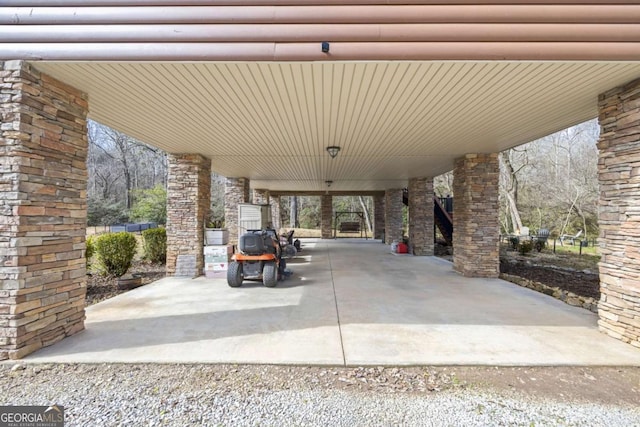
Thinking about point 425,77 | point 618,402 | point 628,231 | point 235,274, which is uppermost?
point 425,77

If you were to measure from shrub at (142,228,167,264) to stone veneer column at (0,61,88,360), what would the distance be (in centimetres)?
468

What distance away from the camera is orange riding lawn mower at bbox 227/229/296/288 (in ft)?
17.4

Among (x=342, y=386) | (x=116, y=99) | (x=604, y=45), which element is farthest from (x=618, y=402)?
(x=116, y=99)

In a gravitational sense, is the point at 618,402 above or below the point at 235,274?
below

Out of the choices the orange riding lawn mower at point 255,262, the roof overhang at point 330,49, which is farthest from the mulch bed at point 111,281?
the roof overhang at point 330,49

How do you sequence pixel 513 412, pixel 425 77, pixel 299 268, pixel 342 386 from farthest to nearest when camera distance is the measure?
1. pixel 299 268
2. pixel 425 77
3. pixel 342 386
4. pixel 513 412

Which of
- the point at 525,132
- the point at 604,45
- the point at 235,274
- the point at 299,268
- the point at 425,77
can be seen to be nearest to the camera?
the point at 604,45

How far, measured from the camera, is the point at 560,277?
6770mm

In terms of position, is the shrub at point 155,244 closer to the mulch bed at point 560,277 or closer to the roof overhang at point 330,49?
the roof overhang at point 330,49

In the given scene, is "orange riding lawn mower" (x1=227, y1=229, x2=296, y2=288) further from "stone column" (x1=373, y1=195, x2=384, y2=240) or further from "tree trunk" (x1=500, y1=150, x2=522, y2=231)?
"tree trunk" (x1=500, y1=150, x2=522, y2=231)

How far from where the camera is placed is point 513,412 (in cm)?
201

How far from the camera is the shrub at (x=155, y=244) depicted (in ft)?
25.0

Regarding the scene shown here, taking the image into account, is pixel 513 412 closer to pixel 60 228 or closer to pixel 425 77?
pixel 425 77

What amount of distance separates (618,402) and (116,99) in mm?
5516
